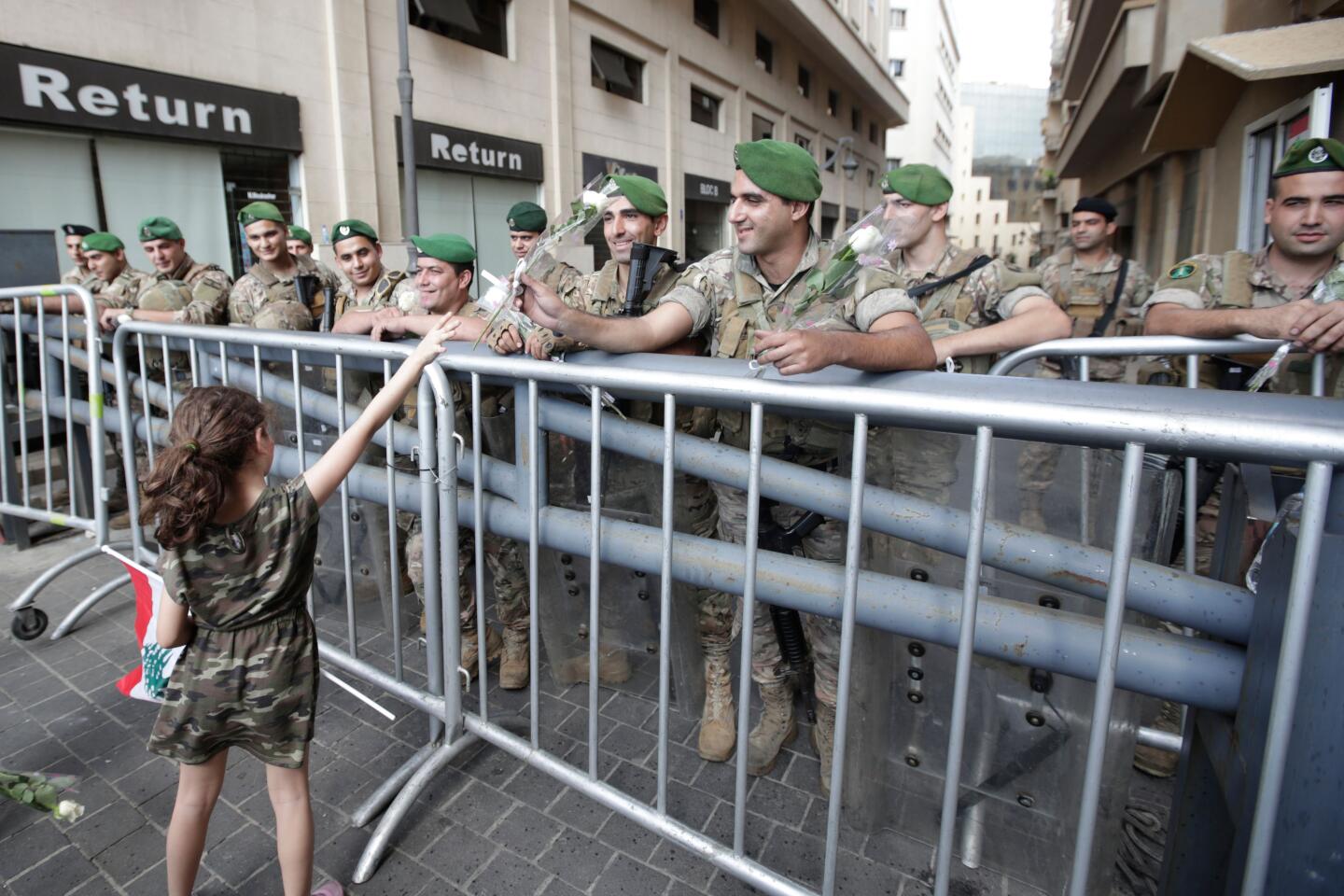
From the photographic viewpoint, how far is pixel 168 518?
1.74 metres

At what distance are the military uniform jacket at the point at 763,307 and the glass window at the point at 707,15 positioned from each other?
61.8 ft

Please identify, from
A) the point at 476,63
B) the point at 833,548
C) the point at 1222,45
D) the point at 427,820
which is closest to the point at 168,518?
the point at 427,820

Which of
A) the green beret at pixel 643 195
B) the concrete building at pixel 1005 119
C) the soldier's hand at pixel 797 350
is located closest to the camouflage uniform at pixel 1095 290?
the green beret at pixel 643 195

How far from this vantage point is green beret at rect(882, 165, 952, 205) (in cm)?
384

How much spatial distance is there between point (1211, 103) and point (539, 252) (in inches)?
400

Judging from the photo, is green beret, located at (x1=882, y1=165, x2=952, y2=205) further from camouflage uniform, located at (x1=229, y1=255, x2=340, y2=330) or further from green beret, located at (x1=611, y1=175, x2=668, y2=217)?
camouflage uniform, located at (x1=229, y1=255, x2=340, y2=330)

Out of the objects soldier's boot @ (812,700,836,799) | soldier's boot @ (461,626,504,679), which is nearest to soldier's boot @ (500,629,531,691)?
soldier's boot @ (461,626,504,679)

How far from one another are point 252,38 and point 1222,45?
9822 millimetres

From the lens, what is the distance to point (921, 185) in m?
3.86

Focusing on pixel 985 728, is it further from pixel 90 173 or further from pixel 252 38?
pixel 252 38

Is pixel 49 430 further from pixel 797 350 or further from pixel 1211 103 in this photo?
pixel 1211 103

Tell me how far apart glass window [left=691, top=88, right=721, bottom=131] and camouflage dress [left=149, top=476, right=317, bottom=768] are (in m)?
19.3

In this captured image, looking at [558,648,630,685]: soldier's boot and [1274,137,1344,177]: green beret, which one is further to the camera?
[558,648,630,685]: soldier's boot

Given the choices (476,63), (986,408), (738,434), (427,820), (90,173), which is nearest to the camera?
(986,408)
